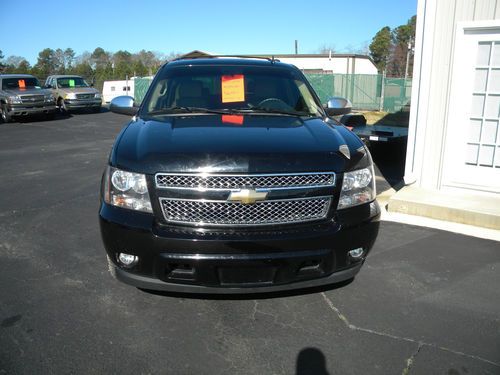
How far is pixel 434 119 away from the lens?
6.24 metres

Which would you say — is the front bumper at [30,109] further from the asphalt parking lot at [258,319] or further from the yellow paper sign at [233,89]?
the yellow paper sign at [233,89]

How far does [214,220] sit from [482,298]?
2.37 metres

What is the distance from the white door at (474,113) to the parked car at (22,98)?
16.7 metres

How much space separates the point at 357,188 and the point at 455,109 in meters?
3.89

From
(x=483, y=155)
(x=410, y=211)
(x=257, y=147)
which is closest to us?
(x=257, y=147)

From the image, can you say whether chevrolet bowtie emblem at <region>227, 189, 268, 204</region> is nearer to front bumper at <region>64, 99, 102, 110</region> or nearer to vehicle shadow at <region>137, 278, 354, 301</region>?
vehicle shadow at <region>137, 278, 354, 301</region>

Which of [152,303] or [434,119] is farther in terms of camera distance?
[434,119]

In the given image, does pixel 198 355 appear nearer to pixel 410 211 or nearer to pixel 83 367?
pixel 83 367

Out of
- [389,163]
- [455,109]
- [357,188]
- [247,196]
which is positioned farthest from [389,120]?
[247,196]

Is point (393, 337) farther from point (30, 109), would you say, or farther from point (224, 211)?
Answer: point (30, 109)

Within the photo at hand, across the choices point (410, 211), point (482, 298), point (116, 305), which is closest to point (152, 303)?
point (116, 305)

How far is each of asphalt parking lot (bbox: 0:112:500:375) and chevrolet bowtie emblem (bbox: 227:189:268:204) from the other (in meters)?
0.96

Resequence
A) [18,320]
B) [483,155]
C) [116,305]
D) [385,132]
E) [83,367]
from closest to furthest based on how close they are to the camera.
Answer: [83,367], [18,320], [116,305], [483,155], [385,132]

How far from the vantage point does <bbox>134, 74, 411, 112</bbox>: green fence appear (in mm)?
26500
